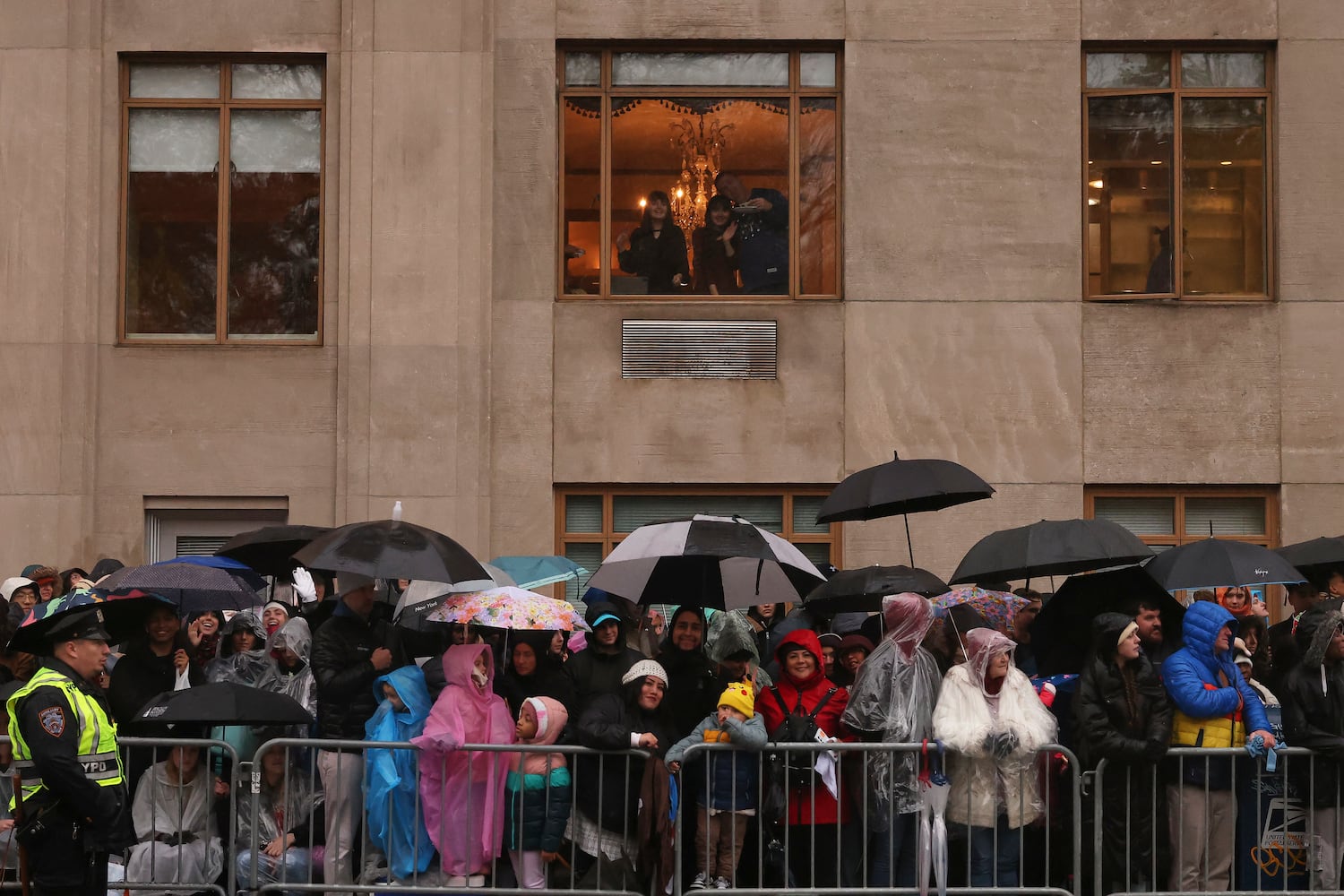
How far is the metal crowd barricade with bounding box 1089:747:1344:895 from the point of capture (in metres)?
9.48

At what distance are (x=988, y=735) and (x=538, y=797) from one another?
8.15 feet

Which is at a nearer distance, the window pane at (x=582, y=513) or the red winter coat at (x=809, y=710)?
the red winter coat at (x=809, y=710)

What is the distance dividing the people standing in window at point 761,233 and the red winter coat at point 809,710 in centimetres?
745

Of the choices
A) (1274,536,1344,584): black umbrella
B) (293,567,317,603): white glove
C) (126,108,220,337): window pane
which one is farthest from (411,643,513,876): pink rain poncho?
(126,108,220,337): window pane

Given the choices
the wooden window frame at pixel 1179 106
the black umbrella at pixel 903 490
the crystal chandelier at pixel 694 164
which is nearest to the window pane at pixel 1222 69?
the wooden window frame at pixel 1179 106

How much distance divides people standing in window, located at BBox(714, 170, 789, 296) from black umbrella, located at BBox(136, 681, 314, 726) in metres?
8.38

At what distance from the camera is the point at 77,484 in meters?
16.1

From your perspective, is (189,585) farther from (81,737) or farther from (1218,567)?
(1218,567)

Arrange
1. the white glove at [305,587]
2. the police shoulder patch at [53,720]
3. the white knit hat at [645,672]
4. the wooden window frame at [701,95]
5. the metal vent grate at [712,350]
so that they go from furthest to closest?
the wooden window frame at [701,95]
the metal vent grate at [712,350]
the white glove at [305,587]
the white knit hat at [645,672]
the police shoulder patch at [53,720]

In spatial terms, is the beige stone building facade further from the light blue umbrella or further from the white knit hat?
the white knit hat

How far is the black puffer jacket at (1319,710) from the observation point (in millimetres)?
9469

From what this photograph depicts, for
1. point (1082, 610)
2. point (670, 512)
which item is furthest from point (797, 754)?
point (670, 512)

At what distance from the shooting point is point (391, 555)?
9.51 metres

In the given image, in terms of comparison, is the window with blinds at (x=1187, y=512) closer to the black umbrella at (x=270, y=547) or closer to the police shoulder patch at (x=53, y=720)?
the black umbrella at (x=270, y=547)
